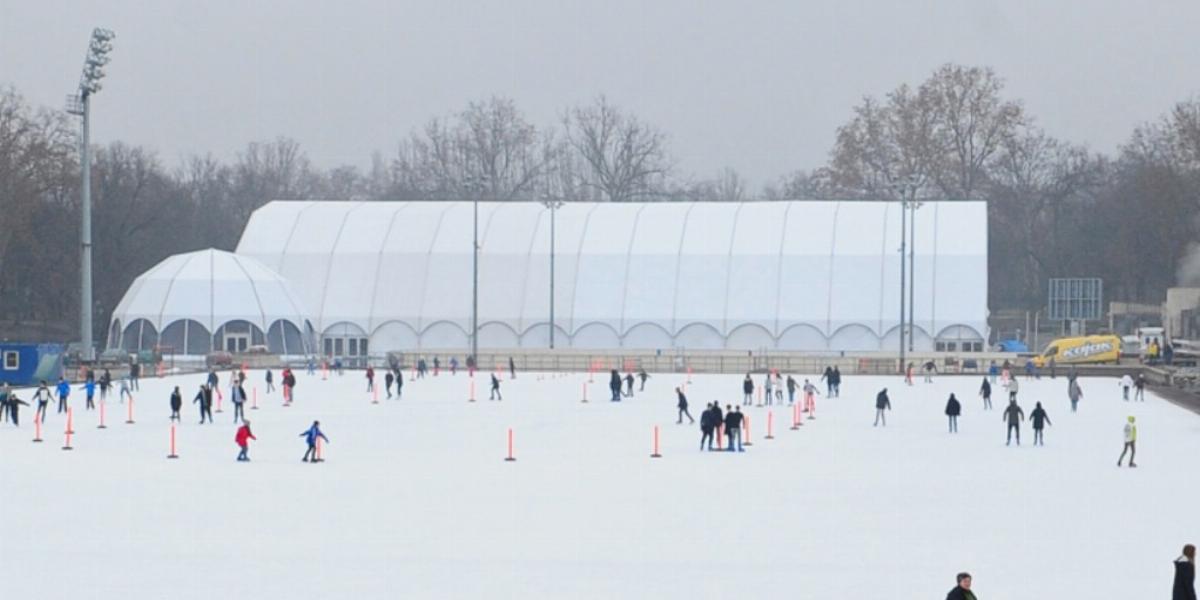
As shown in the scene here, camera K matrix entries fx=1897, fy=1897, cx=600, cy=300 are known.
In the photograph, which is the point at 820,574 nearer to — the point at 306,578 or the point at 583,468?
the point at 306,578

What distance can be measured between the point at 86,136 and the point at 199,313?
24.3 m

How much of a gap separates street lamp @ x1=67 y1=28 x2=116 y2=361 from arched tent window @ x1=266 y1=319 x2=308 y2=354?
20.8 m

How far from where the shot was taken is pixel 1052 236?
126938mm

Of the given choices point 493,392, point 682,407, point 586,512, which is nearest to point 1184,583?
point 586,512

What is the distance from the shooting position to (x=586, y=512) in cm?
2722

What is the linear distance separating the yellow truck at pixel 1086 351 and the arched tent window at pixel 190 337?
38819 millimetres

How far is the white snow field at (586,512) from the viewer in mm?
20766

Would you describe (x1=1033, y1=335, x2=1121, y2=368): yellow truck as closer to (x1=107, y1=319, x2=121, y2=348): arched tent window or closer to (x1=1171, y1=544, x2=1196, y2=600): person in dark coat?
(x1=107, y1=319, x2=121, y2=348): arched tent window

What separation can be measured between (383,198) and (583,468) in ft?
405

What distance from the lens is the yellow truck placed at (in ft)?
279

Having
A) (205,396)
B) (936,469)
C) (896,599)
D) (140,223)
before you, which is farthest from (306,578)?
(140,223)

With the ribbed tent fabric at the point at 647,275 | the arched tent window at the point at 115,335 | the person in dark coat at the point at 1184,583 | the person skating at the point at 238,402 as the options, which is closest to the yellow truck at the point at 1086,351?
the ribbed tent fabric at the point at 647,275

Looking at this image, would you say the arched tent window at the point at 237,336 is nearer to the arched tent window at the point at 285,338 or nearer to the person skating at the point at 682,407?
the arched tent window at the point at 285,338

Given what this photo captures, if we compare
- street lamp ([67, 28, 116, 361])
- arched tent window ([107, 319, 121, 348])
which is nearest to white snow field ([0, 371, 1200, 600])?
street lamp ([67, 28, 116, 361])
